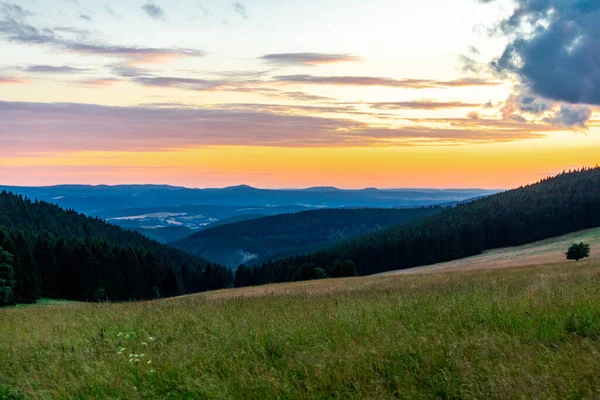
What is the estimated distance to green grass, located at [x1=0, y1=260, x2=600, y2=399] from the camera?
686 centimetres

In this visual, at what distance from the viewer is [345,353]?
8.16 meters

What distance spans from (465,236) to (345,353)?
442 ft

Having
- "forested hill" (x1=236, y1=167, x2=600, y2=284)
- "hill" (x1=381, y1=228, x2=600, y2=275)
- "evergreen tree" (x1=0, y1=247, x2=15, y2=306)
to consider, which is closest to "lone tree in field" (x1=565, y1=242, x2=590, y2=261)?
"hill" (x1=381, y1=228, x2=600, y2=275)

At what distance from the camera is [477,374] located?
6879 mm

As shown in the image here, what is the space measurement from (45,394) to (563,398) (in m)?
7.24

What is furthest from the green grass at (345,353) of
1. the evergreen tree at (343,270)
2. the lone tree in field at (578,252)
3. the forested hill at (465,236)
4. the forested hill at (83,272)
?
the forested hill at (465,236)

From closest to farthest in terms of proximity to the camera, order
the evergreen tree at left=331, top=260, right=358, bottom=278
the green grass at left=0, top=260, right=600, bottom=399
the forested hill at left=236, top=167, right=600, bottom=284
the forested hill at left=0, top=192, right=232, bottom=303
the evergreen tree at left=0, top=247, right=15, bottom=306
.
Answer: the green grass at left=0, top=260, right=600, bottom=399 < the evergreen tree at left=0, top=247, right=15, bottom=306 < the forested hill at left=0, top=192, right=232, bottom=303 < the evergreen tree at left=331, top=260, right=358, bottom=278 < the forested hill at left=236, top=167, right=600, bottom=284

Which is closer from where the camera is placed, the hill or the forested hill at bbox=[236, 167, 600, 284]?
the hill

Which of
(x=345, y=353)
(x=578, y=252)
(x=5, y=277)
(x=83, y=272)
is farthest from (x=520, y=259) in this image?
(x=345, y=353)

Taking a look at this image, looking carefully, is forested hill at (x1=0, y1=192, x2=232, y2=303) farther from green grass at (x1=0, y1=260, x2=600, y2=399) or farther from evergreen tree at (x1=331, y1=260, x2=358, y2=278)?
green grass at (x1=0, y1=260, x2=600, y2=399)

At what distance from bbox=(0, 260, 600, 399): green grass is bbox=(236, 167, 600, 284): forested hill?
112 meters

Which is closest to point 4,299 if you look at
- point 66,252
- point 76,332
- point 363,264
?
point 66,252

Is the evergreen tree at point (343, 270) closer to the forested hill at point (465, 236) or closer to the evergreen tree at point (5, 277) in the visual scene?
the forested hill at point (465, 236)

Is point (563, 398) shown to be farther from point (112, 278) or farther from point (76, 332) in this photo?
point (112, 278)
